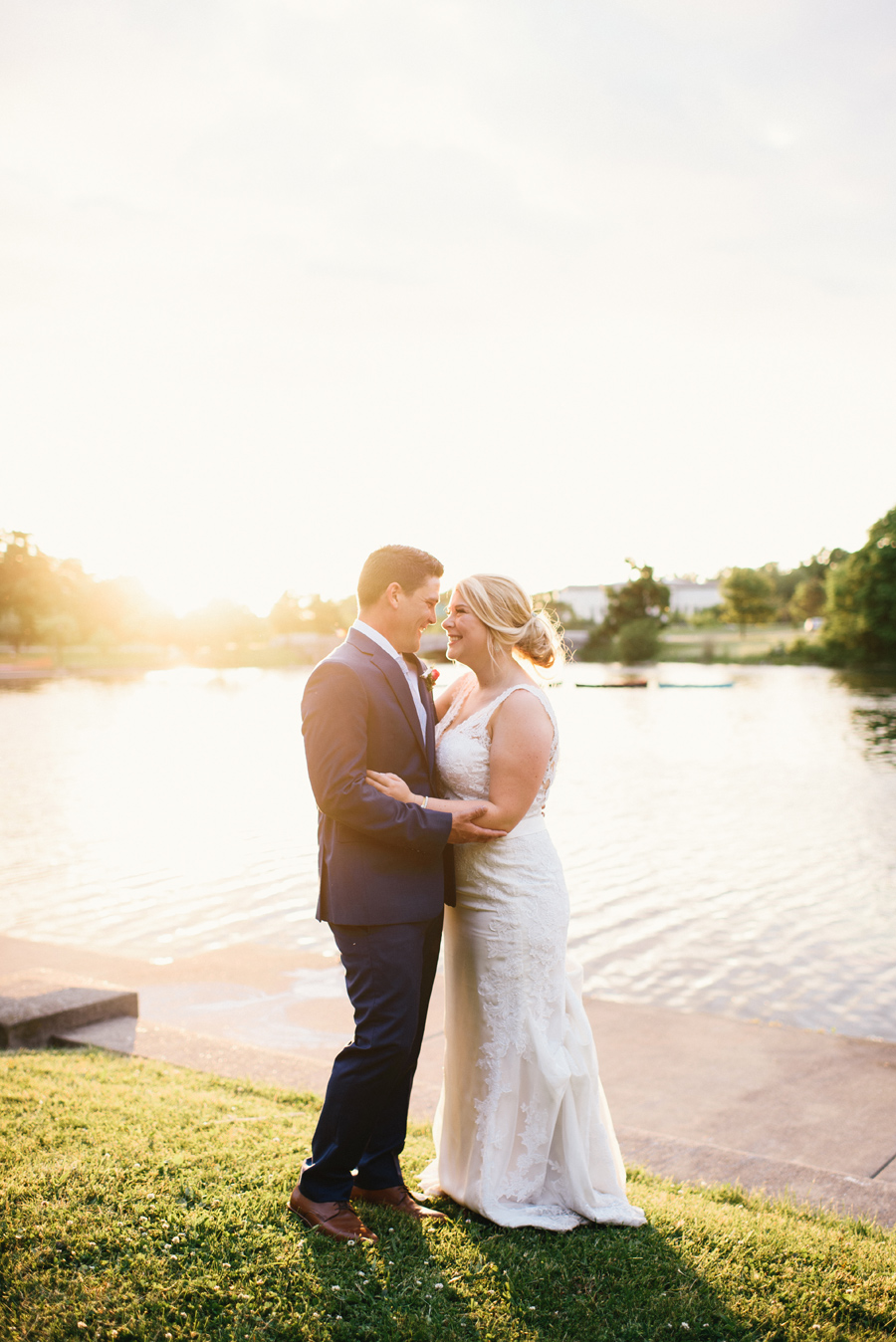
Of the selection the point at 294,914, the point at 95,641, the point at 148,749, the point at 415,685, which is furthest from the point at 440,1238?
the point at 95,641

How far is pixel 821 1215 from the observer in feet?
12.8

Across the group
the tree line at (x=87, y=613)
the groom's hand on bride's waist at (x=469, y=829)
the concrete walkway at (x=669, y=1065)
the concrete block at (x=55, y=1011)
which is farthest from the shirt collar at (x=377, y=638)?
the tree line at (x=87, y=613)

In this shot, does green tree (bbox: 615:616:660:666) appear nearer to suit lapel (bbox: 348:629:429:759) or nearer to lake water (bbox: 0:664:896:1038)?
lake water (bbox: 0:664:896:1038)

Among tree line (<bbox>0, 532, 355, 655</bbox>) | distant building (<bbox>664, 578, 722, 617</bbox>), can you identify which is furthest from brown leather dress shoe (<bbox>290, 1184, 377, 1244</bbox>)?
distant building (<bbox>664, 578, 722, 617</bbox>)

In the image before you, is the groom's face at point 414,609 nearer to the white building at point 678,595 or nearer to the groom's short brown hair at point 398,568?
the groom's short brown hair at point 398,568

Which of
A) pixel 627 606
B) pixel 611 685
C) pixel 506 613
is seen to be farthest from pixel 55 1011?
pixel 627 606

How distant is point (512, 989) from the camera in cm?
368

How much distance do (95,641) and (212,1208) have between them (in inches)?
4450

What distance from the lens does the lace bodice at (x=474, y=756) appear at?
12.2 feet

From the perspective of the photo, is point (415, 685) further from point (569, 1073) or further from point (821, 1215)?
point (821, 1215)

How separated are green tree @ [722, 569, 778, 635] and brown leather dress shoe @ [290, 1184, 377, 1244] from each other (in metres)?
107

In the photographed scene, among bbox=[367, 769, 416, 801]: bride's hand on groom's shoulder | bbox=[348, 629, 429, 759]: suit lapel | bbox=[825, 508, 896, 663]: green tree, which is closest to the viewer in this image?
bbox=[367, 769, 416, 801]: bride's hand on groom's shoulder

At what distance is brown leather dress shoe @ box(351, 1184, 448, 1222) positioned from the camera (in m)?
3.59

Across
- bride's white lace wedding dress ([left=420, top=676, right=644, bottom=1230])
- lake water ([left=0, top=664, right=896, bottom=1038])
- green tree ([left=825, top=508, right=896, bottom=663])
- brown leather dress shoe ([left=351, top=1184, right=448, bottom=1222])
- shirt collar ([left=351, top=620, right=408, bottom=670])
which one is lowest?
lake water ([left=0, top=664, right=896, bottom=1038])
